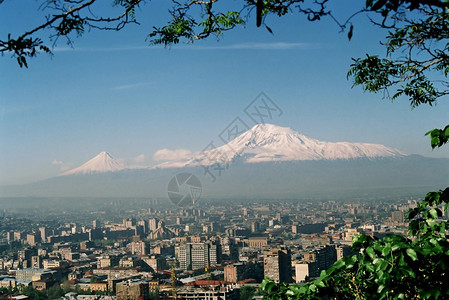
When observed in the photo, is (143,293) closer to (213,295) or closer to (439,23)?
(213,295)

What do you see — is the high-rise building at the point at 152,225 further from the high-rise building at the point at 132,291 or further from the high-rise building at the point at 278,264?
the high-rise building at the point at 132,291

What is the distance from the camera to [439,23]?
66.0 inches

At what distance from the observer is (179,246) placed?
27344 millimetres

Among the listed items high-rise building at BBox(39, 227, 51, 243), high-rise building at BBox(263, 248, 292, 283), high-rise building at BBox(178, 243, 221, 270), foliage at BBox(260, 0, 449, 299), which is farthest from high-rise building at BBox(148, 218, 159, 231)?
foliage at BBox(260, 0, 449, 299)

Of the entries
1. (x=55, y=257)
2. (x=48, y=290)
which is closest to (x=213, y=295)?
(x=48, y=290)

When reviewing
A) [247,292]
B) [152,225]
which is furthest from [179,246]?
[152,225]

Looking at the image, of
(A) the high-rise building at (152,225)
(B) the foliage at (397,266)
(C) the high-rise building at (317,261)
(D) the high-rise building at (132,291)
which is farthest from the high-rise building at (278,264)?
(A) the high-rise building at (152,225)

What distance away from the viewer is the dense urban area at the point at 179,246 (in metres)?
18.1

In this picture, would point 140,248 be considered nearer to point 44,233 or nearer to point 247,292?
point 44,233

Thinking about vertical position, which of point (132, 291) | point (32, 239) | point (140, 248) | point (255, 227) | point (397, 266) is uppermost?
point (397, 266)

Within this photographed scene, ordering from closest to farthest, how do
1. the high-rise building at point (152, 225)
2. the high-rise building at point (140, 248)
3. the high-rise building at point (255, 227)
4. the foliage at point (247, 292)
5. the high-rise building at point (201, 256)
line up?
1. the foliage at point (247, 292)
2. the high-rise building at point (201, 256)
3. the high-rise building at point (140, 248)
4. the high-rise building at point (255, 227)
5. the high-rise building at point (152, 225)

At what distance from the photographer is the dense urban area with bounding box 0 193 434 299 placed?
59.4ft

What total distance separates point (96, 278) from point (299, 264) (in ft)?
30.9

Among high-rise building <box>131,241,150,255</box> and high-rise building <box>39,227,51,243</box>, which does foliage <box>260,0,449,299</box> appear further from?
high-rise building <box>39,227,51,243</box>
